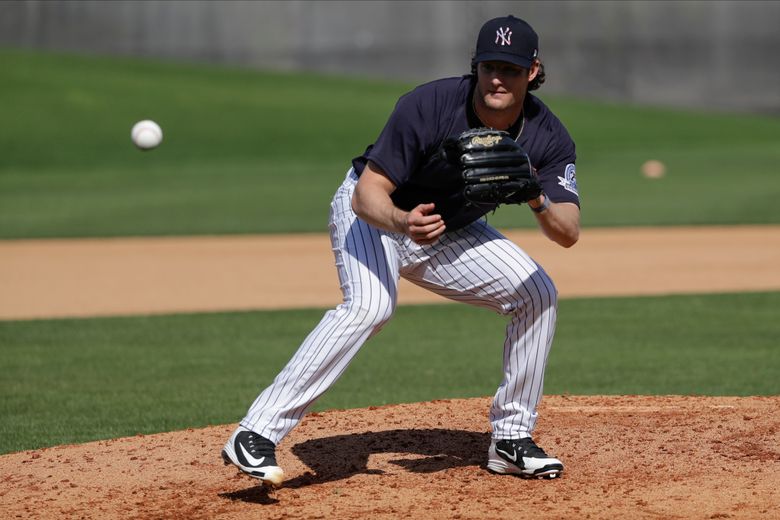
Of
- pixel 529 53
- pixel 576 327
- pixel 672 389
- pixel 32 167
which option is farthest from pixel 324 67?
pixel 529 53

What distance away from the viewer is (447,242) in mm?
4633

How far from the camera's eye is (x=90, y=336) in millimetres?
9219

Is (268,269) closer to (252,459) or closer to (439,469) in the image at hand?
(439,469)

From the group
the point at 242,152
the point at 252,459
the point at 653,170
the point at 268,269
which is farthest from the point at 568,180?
the point at 242,152

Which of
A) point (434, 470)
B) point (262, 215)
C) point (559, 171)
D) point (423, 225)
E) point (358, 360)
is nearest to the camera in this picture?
point (423, 225)

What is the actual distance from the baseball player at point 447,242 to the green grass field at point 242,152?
39.3ft

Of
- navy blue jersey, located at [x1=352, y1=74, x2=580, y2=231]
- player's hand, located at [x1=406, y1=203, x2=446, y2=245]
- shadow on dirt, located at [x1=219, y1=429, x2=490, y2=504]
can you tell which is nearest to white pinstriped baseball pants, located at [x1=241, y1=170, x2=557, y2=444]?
navy blue jersey, located at [x1=352, y1=74, x2=580, y2=231]

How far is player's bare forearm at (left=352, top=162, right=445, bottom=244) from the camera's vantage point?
404 cm

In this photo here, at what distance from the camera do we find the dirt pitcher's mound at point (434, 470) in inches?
164

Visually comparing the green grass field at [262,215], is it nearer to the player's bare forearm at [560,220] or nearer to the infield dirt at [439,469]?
the infield dirt at [439,469]

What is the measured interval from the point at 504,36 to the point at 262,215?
47.2ft

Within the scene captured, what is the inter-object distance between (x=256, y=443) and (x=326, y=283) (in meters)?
7.72

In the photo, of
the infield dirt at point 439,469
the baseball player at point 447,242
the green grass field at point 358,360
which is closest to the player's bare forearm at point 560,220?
the baseball player at point 447,242

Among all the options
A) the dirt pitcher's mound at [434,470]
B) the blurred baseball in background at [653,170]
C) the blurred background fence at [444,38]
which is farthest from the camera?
the blurred background fence at [444,38]
